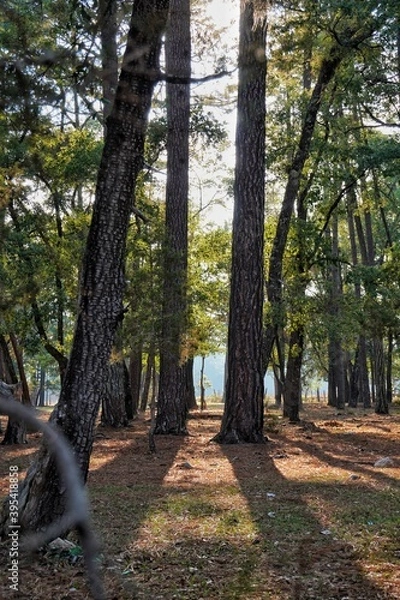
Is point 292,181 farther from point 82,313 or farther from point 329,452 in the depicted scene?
point 82,313


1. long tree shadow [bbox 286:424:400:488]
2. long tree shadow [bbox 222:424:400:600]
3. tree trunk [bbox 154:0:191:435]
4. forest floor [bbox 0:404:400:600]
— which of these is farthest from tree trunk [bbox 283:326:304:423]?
long tree shadow [bbox 222:424:400:600]

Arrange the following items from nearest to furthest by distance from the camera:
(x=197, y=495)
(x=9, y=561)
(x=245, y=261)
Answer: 1. (x=9, y=561)
2. (x=197, y=495)
3. (x=245, y=261)

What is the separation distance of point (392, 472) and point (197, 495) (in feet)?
9.15

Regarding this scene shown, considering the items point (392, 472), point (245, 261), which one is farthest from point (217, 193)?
point (392, 472)

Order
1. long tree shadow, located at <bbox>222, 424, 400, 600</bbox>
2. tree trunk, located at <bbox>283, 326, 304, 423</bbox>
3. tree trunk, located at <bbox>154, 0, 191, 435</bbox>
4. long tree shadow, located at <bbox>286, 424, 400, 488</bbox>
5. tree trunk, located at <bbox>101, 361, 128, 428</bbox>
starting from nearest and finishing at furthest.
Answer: long tree shadow, located at <bbox>222, 424, 400, 600</bbox> < long tree shadow, located at <bbox>286, 424, 400, 488</bbox> < tree trunk, located at <bbox>154, 0, 191, 435</bbox> < tree trunk, located at <bbox>101, 361, 128, 428</bbox> < tree trunk, located at <bbox>283, 326, 304, 423</bbox>

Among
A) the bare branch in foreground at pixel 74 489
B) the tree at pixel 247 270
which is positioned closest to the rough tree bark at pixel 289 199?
the tree at pixel 247 270

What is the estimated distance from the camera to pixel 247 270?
9492 mm

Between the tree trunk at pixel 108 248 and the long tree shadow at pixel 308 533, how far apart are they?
5.03 ft

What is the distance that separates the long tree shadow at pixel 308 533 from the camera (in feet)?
10.4

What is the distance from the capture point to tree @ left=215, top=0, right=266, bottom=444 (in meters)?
9.27

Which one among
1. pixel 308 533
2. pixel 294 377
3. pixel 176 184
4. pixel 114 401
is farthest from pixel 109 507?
pixel 294 377

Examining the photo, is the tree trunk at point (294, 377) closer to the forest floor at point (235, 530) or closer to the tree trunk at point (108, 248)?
the forest floor at point (235, 530)

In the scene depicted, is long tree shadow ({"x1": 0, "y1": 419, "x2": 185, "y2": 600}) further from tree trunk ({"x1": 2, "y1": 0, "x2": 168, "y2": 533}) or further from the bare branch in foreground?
tree trunk ({"x1": 2, "y1": 0, "x2": 168, "y2": 533})

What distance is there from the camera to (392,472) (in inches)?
274
